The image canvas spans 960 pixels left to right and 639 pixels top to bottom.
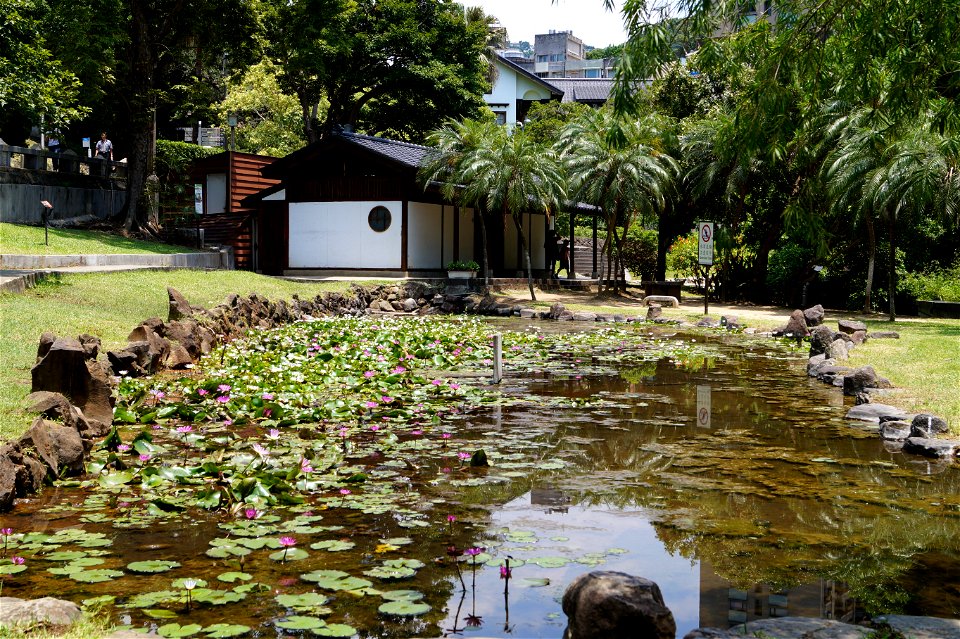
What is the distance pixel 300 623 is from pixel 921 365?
1226 centimetres

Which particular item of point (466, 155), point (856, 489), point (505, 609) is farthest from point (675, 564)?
point (466, 155)

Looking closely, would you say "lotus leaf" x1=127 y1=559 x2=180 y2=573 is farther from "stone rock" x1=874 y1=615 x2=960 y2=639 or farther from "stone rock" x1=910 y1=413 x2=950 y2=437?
"stone rock" x1=910 y1=413 x2=950 y2=437

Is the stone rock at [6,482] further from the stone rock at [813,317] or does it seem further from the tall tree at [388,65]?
the tall tree at [388,65]

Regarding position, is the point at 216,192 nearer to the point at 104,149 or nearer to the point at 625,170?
the point at 104,149

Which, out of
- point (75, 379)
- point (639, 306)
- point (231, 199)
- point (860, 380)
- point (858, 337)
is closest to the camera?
point (75, 379)

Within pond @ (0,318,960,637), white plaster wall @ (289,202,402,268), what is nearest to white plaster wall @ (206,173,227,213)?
white plaster wall @ (289,202,402,268)

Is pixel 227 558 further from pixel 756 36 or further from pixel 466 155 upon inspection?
pixel 466 155

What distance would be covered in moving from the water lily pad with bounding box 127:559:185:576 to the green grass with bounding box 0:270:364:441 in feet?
7.55

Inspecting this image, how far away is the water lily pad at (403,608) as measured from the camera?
449 centimetres

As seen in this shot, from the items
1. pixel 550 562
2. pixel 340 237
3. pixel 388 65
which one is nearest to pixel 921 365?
pixel 550 562

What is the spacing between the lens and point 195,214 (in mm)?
37125

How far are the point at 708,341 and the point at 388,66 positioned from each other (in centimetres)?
2695

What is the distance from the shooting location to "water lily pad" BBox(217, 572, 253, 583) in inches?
193

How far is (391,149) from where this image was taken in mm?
31906
